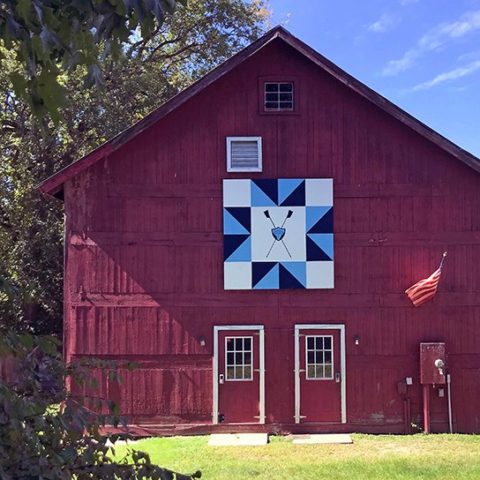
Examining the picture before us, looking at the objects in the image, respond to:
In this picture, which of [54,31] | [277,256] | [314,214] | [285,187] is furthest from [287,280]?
[54,31]

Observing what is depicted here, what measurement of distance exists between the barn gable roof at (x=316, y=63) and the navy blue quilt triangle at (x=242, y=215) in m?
2.36

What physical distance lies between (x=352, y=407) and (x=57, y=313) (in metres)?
11.7

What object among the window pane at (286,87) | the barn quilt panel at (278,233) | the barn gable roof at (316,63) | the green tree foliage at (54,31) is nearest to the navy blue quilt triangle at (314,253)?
the barn quilt panel at (278,233)

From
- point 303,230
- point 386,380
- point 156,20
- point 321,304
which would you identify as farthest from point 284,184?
point 156,20

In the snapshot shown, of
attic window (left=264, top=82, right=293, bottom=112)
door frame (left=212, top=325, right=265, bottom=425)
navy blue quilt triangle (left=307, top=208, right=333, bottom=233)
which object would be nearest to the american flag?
navy blue quilt triangle (left=307, top=208, right=333, bottom=233)

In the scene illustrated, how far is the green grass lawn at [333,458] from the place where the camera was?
8586 mm

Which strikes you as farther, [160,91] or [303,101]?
[160,91]

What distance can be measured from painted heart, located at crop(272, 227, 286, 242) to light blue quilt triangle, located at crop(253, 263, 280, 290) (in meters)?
0.66

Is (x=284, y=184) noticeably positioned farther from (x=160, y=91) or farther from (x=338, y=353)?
(x=160, y=91)

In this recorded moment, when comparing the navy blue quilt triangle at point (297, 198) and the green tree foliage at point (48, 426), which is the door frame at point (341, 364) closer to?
the navy blue quilt triangle at point (297, 198)

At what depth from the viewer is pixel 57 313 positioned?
19.9m

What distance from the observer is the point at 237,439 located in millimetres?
11133

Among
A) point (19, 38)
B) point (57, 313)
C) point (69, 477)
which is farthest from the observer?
point (57, 313)

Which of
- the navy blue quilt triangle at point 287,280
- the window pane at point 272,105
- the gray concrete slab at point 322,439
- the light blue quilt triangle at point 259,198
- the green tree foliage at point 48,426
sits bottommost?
the gray concrete slab at point 322,439
